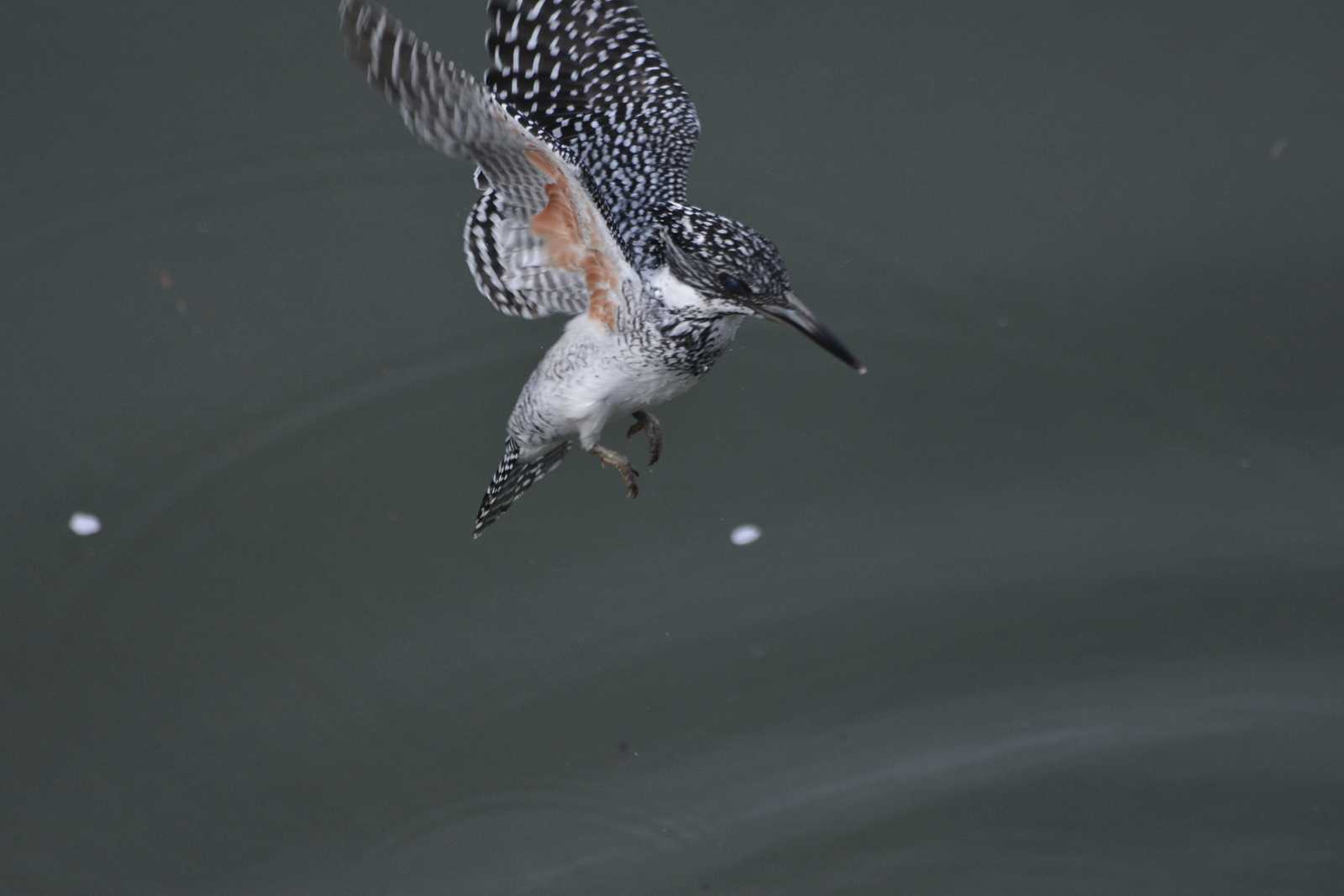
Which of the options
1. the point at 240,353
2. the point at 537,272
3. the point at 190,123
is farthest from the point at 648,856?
the point at 190,123

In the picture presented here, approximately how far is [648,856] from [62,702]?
130 centimetres

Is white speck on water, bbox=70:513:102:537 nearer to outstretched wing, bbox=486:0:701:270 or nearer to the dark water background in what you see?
the dark water background

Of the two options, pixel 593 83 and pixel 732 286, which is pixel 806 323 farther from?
pixel 593 83

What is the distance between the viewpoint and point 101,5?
390cm

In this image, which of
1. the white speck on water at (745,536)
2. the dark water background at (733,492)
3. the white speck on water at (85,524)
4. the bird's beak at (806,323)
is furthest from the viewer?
the white speck on water at (745,536)

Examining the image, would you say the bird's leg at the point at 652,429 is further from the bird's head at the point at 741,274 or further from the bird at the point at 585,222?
the bird's head at the point at 741,274

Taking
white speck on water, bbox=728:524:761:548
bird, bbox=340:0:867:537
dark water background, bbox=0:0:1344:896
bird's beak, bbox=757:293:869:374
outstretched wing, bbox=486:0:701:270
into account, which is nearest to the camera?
bird, bbox=340:0:867:537

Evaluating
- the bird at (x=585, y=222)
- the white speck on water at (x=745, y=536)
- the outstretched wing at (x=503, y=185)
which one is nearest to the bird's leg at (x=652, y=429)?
the bird at (x=585, y=222)

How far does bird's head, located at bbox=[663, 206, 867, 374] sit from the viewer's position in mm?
2809

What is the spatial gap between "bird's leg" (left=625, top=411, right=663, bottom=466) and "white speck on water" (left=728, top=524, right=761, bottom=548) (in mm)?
258

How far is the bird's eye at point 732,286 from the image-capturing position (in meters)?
2.82

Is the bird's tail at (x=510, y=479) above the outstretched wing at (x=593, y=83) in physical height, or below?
below

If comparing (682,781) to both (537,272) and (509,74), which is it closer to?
(537,272)

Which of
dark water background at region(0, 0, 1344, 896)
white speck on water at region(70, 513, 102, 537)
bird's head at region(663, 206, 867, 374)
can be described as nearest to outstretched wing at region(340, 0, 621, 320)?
bird's head at region(663, 206, 867, 374)
